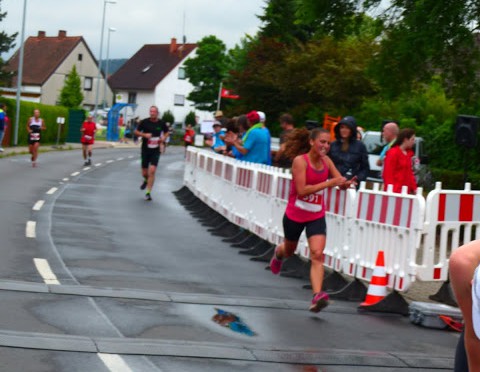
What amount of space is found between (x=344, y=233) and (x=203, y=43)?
10234cm

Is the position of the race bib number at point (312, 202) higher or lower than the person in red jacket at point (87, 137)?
higher

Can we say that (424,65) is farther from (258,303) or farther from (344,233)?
(258,303)

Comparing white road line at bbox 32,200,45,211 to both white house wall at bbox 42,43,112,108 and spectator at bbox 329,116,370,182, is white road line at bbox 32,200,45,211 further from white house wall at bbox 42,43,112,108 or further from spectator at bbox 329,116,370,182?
white house wall at bbox 42,43,112,108

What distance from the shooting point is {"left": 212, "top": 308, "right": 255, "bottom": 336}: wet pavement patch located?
27.0 ft

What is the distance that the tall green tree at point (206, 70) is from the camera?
354 feet

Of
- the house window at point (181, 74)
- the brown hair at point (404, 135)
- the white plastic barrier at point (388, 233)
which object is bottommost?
the white plastic barrier at point (388, 233)

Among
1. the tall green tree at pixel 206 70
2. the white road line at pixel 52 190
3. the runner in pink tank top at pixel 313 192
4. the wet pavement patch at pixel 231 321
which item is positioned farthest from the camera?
A: the tall green tree at pixel 206 70

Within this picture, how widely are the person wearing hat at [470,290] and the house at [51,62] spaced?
10873cm

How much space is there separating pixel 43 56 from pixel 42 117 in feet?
197

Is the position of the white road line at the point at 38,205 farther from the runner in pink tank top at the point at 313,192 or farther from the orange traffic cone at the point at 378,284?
the orange traffic cone at the point at 378,284

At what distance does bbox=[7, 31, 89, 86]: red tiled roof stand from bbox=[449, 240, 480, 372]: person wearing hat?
364 ft

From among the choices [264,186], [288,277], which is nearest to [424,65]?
[264,186]

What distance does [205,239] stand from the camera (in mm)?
15820

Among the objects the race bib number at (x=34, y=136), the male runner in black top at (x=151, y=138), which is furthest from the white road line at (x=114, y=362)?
the race bib number at (x=34, y=136)
